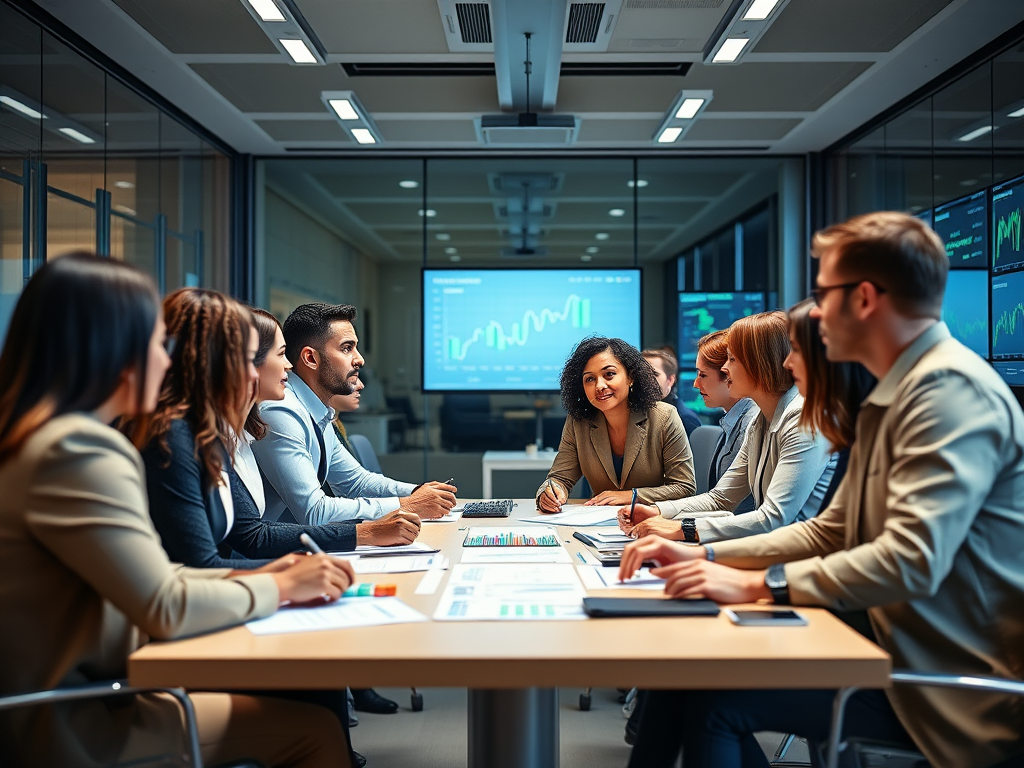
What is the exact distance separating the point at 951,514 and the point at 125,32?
14.6 feet

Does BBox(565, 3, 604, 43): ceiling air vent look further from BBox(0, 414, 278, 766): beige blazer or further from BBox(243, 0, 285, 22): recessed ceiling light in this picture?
BBox(0, 414, 278, 766): beige blazer

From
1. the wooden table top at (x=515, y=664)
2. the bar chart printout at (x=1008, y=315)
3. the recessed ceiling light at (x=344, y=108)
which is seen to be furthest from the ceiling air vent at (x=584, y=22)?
the wooden table top at (x=515, y=664)

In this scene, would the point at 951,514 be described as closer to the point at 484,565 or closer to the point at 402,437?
the point at 484,565

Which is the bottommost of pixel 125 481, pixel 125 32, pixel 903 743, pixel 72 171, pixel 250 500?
pixel 903 743

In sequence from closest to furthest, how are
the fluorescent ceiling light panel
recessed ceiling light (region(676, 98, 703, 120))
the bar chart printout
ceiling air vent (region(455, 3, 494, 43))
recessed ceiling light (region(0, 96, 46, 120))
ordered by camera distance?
recessed ceiling light (region(0, 96, 46, 120)) < the fluorescent ceiling light panel < ceiling air vent (region(455, 3, 494, 43)) < the bar chart printout < recessed ceiling light (region(676, 98, 703, 120))

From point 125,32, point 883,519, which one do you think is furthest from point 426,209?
point 883,519

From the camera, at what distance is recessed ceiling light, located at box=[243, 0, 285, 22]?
386 centimetres

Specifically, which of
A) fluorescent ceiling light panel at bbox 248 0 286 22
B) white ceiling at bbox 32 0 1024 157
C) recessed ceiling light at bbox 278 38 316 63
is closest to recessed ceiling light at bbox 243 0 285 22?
A: fluorescent ceiling light panel at bbox 248 0 286 22

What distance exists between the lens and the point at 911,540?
1451 millimetres

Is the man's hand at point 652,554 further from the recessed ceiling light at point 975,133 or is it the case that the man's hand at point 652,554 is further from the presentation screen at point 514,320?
the presentation screen at point 514,320

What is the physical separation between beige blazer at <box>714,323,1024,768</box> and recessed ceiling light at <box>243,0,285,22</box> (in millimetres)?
3365

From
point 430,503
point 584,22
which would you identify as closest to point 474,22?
point 584,22

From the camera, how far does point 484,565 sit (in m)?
2.10

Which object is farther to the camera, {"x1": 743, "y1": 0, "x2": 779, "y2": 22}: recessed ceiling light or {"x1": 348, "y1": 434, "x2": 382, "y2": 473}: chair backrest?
{"x1": 348, "y1": 434, "x2": 382, "y2": 473}: chair backrest
